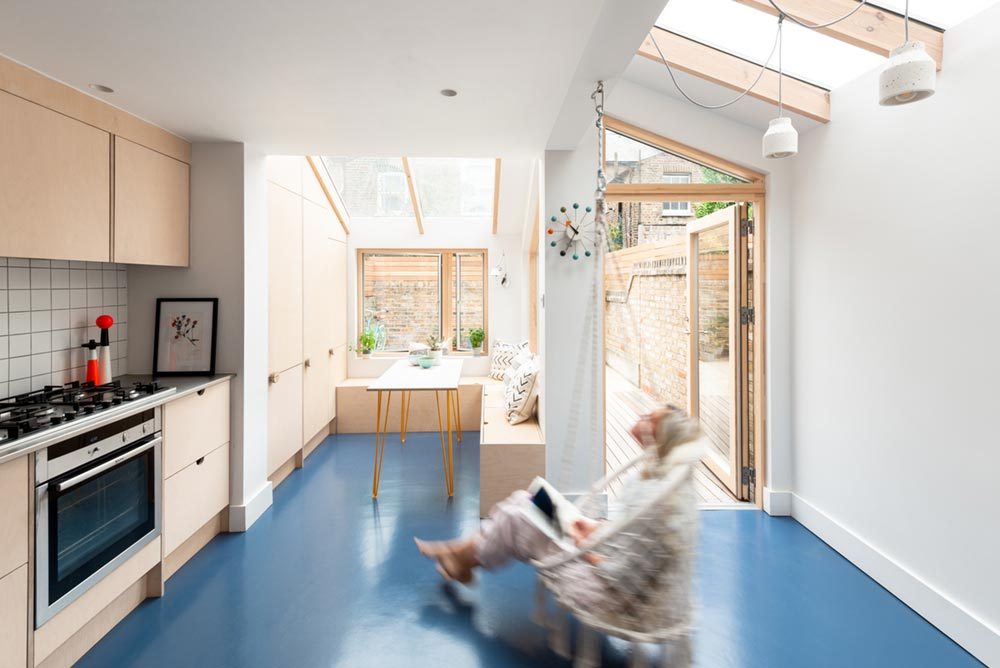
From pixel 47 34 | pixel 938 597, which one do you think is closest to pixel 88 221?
pixel 47 34

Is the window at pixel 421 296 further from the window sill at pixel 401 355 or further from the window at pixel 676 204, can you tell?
the window at pixel 676 204

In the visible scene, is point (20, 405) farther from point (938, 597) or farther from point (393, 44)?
point (938, 597)

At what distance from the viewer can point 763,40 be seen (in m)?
2.95

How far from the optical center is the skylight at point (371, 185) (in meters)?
5.39

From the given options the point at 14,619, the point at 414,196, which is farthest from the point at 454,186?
the point at 14,619

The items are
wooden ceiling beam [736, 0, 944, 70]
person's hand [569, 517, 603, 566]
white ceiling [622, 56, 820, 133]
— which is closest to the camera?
person's hand [569, 517, 603, 566]

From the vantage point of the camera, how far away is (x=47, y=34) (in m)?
2.00

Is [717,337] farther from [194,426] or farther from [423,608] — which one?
[194,426]

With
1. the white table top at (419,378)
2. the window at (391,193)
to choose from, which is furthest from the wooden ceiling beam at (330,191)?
the white table top at (419,378)

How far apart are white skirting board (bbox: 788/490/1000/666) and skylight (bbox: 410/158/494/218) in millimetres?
3972

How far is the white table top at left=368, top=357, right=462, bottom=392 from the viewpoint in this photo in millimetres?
3648

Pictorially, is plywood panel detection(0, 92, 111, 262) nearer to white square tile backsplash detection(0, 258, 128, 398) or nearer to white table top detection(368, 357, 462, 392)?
white square tile backsplash detection(0, 258, 128, 398)

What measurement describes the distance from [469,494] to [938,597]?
8.64 feet

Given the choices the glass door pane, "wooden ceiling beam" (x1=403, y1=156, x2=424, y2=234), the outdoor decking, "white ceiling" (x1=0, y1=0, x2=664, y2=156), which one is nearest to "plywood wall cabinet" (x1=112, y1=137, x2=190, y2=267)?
"white ceiling" (x1=0, y1=0, x2=664, y2=156)
